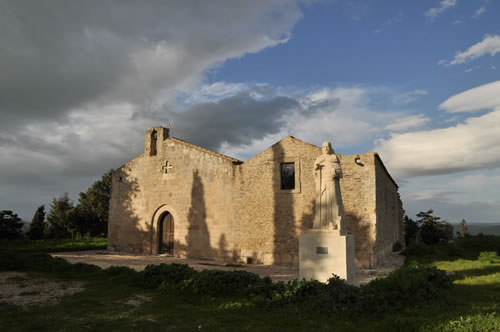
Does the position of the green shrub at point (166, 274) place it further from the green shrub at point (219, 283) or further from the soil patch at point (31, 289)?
the soil patch at point (31, 289)

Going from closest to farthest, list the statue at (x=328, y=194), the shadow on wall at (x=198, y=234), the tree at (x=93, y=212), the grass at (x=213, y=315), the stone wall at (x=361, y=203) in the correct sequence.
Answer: the grass at (x=213, y=315) → the statue at (x=328, y=194) → the stone wall at (x=361, y=203) → the shadow on wall at (x=198, y=234) → the tree at (x=93, y=212)

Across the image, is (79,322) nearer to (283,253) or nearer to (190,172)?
(283,253)

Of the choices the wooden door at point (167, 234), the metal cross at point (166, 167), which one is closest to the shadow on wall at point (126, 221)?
the wooden door at point (167, 234)

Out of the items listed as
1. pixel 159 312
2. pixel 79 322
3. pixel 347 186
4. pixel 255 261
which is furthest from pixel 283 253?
pixel 79 322

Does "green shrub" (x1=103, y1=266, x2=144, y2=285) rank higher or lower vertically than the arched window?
lower

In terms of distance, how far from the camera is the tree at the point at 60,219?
100 ft

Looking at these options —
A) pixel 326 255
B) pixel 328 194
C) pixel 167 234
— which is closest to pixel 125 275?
pixel 326 255

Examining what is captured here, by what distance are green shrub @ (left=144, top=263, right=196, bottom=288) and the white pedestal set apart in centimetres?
291

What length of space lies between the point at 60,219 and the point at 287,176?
24931 millimetres

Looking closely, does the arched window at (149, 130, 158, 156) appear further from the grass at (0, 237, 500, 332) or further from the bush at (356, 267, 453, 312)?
the bush at (356, 267, 453, 312)

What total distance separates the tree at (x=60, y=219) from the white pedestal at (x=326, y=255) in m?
26.8

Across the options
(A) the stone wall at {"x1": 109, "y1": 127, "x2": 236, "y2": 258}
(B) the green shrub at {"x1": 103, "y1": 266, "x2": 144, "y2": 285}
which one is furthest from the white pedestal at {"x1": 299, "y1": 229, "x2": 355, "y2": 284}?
(A) the stone wall at {"x1": 109, "y1": 127, "x2": 236, "y2": 258}

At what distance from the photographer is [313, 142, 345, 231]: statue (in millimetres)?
9078

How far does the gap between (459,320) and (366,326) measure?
143 centimetres
